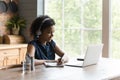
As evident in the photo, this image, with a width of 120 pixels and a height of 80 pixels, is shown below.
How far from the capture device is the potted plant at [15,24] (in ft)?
16.7

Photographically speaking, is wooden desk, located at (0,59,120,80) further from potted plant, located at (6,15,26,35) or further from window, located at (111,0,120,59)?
potted plant, located at (6,15,26,35)

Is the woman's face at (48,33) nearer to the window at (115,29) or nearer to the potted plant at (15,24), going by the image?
the window at (115,29)

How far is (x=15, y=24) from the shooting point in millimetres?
5121

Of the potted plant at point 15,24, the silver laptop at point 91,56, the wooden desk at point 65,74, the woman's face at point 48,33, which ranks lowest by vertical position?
the wooden desk at point 65,74

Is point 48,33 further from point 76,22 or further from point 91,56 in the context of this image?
point 76,22

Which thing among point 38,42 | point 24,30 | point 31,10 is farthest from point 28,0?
point 38,42

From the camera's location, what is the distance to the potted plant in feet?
16.7

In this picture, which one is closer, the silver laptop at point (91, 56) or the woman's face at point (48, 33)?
the silver laptop at point (91, 56)

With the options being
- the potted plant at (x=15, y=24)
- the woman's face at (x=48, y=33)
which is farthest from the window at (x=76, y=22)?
the woman's face at (x=48, y=33)

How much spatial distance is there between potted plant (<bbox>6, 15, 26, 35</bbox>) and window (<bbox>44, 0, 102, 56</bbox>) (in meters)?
0.53

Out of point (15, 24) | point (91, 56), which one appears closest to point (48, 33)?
point (91, 56)

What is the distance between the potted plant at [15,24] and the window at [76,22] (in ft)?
1.73

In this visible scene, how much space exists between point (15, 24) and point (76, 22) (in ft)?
4.08

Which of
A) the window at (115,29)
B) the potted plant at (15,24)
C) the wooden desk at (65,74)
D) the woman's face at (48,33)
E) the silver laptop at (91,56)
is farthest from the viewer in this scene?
the potted plant at (15,24)
